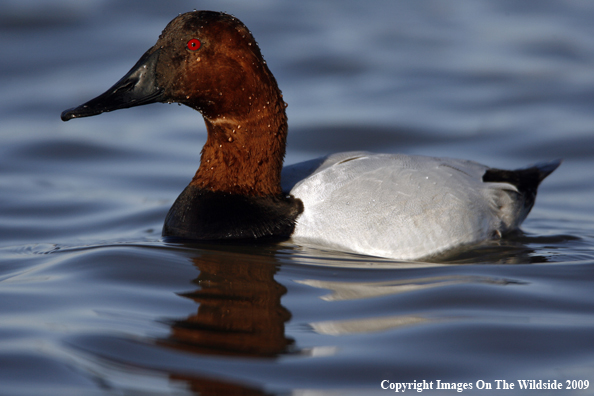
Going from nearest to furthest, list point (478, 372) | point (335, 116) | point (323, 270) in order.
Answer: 1. point (478, 372)
2. point (323, 270)
3. point (335, 116)

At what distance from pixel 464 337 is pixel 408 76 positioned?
21.8 feet

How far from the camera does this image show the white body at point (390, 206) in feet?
14.0

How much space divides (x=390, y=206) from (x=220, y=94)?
1248 millimetres

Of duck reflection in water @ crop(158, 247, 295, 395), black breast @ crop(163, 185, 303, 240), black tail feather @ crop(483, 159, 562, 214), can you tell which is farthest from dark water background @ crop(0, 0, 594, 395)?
black tail feather @ crop(483, 159, 562, 214)

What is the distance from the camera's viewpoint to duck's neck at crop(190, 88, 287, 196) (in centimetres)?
441

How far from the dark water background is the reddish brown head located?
1.75 feet

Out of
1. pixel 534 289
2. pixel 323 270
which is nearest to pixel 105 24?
pixel 323 270

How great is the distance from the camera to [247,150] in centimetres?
A: 443

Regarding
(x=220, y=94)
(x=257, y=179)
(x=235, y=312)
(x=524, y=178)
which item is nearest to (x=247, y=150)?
(x=257, y=179)

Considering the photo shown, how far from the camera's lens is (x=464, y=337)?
9.97 feet

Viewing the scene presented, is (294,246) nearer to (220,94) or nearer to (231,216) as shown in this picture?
(231,216)

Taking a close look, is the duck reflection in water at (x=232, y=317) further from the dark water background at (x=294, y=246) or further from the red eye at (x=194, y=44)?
the red eye at (x=194, y=44)

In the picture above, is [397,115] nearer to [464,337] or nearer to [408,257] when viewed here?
[408,257]

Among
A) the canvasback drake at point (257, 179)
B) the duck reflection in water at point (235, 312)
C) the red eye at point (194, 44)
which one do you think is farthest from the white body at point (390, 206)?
the red eye at point (194, 44)
